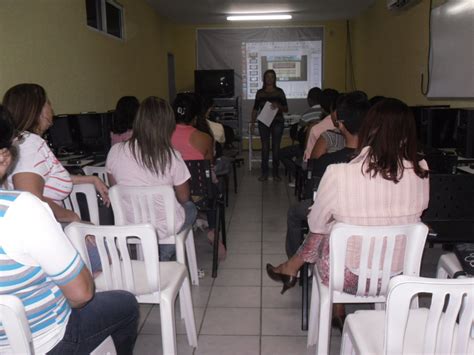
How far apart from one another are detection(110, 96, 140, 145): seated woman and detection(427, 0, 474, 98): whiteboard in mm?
2849

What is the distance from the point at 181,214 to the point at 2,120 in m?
1.45

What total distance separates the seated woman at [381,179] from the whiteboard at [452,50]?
2504 mm

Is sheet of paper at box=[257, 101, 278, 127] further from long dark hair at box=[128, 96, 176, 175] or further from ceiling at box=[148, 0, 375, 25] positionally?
long dark hair at box=[128, 96, 176, 175]

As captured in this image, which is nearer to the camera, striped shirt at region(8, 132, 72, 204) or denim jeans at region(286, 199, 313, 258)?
striped shirt at region(8, 132, 72, 204)

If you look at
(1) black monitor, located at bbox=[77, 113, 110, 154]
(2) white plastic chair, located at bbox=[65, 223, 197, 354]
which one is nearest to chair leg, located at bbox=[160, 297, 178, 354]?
(2) white plastic chair, located at bbox=[65, 223, 197, 354]

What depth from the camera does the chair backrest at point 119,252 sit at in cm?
170

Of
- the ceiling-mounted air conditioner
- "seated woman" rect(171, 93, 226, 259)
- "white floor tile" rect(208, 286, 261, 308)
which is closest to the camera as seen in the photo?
"white floor tile" rect(208, 286, 261, 308)

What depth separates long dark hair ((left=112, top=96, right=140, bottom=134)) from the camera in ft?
11.8

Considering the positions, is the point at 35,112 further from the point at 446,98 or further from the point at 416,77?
the point at 416,77

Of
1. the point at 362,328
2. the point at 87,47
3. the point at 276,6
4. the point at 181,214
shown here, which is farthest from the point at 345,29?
the point at 362,328

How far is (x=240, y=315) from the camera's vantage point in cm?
257

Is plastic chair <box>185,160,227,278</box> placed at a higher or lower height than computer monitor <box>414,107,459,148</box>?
lower

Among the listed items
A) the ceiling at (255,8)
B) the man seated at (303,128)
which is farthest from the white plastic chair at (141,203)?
the ceiling at (255,8)

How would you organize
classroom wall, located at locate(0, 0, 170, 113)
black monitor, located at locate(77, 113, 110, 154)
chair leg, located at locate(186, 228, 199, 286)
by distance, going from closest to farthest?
chair leg, located at locate(186, 228, 199, 286), classroom wall, located at locate(0, 0, 170, 113), black monitor, located at locate(77, 113, 110, 154)
